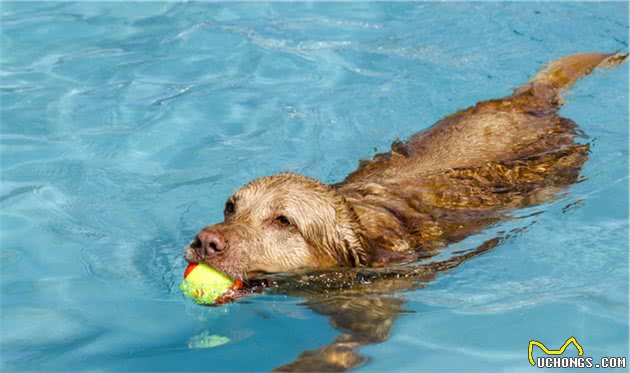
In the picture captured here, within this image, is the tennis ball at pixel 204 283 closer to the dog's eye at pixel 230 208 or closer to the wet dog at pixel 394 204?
the wet dog at pixel 394 204

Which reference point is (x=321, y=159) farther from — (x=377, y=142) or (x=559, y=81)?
(x=559, y=81)

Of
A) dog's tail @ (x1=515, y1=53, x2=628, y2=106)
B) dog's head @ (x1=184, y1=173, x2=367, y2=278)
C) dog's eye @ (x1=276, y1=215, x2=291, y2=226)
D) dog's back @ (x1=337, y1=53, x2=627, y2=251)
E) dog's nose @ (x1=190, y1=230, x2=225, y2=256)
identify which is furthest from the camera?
dog's tail @ (x1=515, y1=53, x2=628, y2=106)

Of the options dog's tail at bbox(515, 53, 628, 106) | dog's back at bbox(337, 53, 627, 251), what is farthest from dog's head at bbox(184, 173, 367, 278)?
dog's tail at bbox(515, 53, 628, 106)

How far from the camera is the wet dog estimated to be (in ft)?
20.8

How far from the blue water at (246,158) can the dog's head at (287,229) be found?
0.38m

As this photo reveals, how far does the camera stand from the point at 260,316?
6.43m

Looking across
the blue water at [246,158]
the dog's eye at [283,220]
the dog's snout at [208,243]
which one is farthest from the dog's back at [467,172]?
the dog's snout at [208,243]

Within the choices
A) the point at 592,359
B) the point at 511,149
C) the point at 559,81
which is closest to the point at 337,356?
the point at 592,359

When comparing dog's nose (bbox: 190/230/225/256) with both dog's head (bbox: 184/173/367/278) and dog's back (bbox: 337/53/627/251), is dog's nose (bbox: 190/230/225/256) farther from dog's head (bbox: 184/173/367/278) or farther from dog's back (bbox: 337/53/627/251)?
dog's back (bbox: 337/53/627/251)

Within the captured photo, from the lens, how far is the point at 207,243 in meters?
5.98

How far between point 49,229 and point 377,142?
12.5 feet

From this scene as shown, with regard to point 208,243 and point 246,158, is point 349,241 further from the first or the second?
point 246,158

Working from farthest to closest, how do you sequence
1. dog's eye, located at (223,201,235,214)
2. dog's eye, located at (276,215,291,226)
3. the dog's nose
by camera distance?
dog's eye, located at (223,201,235,214), dog's eye, located at (276,215,291,226), the dog's nose

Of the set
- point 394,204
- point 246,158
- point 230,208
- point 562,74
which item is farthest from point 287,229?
point 562,74
